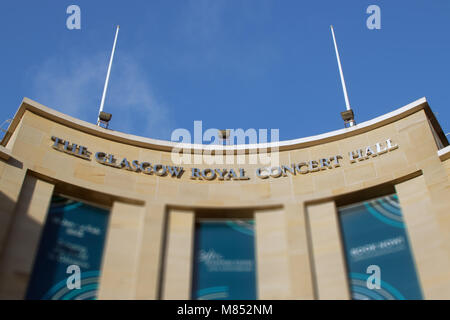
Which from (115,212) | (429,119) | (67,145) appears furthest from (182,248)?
(429,119)

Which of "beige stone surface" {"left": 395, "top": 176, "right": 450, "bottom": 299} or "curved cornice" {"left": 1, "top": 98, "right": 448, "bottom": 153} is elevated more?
"curved cornice" {"left": 1, "top": 98, "right": 448, "bottom": 153}

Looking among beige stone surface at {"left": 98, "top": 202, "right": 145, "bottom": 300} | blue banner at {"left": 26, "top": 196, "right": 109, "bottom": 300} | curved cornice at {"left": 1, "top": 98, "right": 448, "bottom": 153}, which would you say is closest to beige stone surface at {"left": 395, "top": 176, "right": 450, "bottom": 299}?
curved cornice at {"left": 1, "top": 98, "right": 448, "bottom": 153}

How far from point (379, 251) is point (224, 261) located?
5185mm

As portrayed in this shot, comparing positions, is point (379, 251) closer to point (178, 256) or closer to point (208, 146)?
point (178, 256)

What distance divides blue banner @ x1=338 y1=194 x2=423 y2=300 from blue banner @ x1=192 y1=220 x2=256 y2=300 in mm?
3342

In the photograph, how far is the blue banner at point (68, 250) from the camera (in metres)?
17.2

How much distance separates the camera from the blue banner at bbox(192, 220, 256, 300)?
18281 mm

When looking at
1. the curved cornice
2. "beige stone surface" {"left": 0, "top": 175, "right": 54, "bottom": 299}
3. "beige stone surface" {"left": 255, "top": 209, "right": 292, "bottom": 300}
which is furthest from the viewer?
the curved cornice

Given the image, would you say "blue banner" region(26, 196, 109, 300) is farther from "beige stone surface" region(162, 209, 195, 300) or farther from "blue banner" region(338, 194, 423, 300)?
"blue banner" region(338, 194, 423, 300)

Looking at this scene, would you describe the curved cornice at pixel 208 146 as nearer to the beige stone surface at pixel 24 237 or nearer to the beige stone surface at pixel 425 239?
the beige stone surface at pixel 24 237

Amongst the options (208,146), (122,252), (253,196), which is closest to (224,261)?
(253,196)

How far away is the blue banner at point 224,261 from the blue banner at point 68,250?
133 inches

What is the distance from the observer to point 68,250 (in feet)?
59.5
